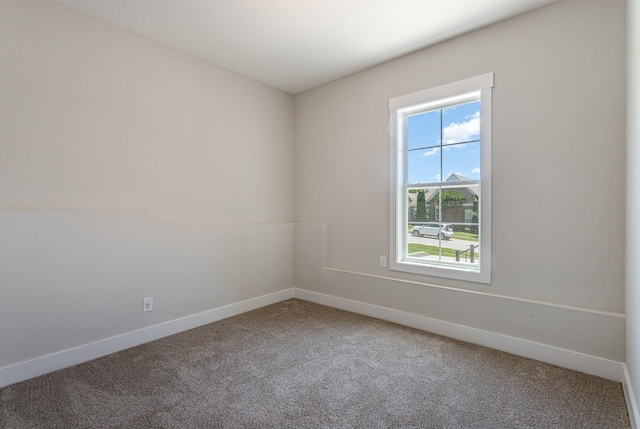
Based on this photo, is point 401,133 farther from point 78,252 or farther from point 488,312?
point 78,252

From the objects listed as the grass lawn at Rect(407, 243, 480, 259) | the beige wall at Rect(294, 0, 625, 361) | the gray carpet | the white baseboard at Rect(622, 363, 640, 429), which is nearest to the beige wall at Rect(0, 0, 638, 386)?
the beige wall at Rect(294, 0, 625, 361)

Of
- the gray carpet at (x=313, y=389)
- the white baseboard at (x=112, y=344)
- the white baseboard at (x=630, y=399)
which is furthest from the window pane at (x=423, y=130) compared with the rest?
the white baseboard at (x=112, y=344)

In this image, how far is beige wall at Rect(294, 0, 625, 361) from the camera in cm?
218

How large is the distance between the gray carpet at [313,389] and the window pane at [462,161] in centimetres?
153

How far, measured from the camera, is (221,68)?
11.3 feet

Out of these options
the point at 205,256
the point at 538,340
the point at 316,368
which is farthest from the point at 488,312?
the point at 205,256

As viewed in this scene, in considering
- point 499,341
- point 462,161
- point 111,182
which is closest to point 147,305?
point 111,182

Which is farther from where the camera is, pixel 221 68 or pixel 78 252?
pixel 221 68

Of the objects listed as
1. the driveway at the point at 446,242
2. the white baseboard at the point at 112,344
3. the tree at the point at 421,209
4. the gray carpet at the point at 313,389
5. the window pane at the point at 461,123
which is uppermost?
the window pane at the point at 461,123

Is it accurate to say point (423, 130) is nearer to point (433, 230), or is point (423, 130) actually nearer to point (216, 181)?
point (433, 230)

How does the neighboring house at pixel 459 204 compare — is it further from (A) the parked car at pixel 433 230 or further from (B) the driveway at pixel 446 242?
(B) the driveway at pixel 446 242

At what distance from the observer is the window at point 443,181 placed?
273cm

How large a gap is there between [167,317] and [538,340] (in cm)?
320

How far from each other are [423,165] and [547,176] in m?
1.08
